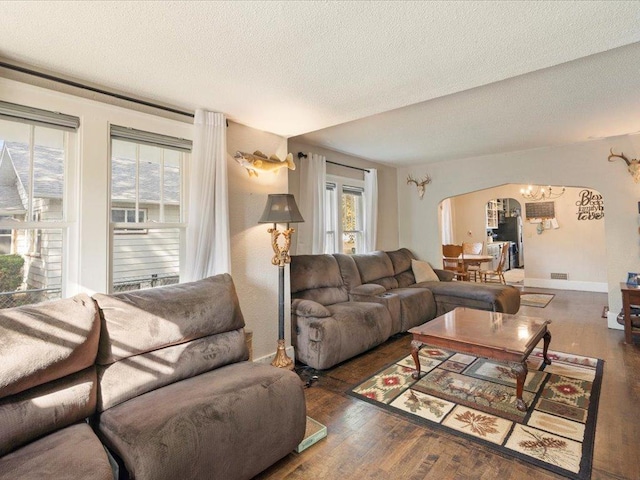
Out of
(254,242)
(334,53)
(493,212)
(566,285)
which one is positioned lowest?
(566,285)

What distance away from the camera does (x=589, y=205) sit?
22.2ft

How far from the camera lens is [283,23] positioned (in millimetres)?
1607

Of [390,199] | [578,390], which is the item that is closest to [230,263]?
[578,390]

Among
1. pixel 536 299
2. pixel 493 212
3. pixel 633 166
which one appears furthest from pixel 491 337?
pixel 493 212

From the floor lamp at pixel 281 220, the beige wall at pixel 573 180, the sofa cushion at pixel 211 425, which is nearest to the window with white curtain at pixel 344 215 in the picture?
the beige wall at pixel 573 180

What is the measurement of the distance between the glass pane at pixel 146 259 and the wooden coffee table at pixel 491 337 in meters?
2.10

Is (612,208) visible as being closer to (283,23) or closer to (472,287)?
(472,287)

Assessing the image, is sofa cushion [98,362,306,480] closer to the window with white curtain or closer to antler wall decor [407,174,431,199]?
the window with white curtain

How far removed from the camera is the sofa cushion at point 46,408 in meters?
1.36

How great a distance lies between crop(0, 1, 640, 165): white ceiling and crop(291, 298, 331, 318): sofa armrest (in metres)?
1.71

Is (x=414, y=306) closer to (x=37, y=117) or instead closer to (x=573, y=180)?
(x=573, y=180)

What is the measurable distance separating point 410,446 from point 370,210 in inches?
141

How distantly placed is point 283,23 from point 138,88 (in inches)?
51.5

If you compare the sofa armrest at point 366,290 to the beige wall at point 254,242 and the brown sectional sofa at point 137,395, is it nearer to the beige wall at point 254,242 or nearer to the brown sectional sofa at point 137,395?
the beige wall at point 254,242
